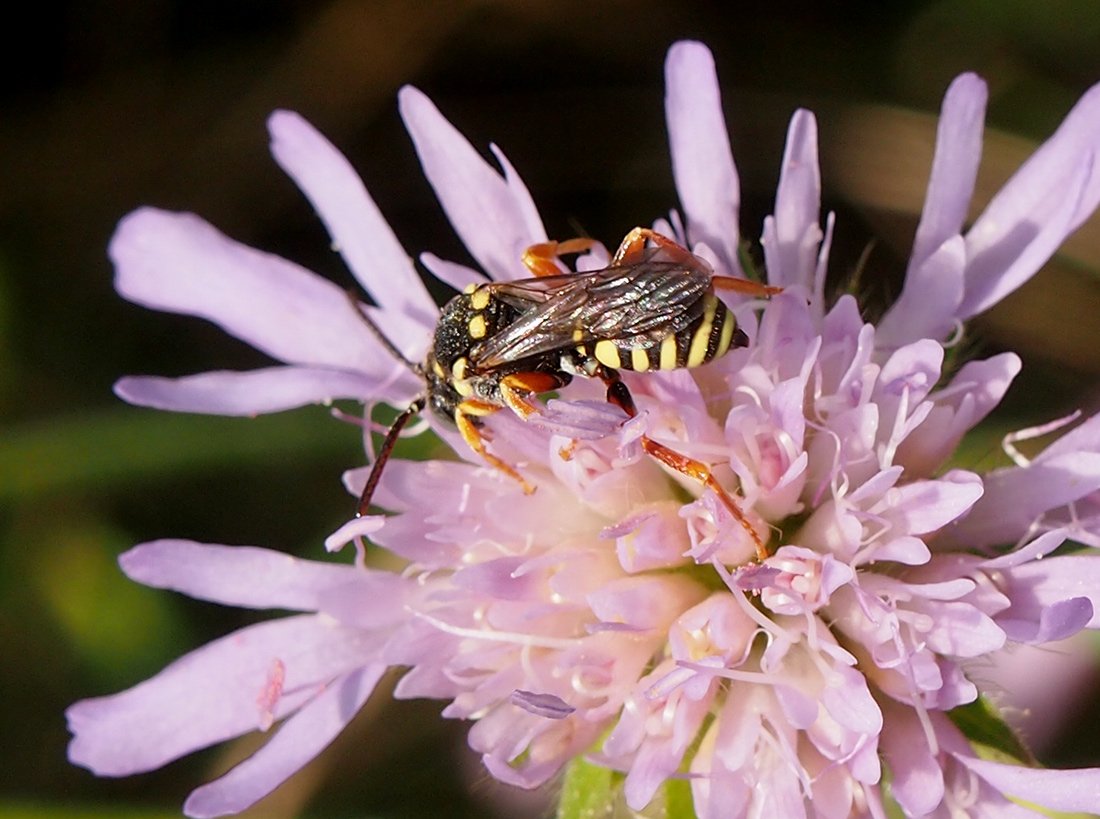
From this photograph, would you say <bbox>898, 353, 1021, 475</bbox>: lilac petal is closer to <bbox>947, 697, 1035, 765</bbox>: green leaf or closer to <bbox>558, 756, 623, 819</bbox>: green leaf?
<bbox>947, 697, 1035, 765</bbox>: green leaf

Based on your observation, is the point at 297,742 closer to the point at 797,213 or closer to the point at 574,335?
the point at 574,335

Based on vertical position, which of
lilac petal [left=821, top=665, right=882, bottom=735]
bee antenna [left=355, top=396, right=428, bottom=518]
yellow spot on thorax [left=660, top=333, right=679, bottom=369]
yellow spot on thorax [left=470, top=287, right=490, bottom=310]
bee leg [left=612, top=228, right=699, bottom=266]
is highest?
bee leg [left=612, top=228, right=699, bottom=266]

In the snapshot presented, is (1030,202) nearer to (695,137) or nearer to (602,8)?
(695,137)

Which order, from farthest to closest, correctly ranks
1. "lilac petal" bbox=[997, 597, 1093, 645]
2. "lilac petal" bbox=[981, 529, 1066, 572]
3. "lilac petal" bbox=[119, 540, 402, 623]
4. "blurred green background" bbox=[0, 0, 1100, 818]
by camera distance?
"blurred green background" bbox=[0, 0, 1100, 818] → "lilac petal" bbox=[119, 540, 402, 623] → "lilac petal" bbox=[981, 529, 1066, 572] → "lilac petal" bbox=[997, 597, 1093, 645]

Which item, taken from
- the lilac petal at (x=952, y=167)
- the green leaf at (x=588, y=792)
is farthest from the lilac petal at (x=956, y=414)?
the green leaf at (x=588, y=792)

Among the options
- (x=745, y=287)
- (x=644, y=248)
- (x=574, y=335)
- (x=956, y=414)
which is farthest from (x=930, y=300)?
(x=574, y=335)

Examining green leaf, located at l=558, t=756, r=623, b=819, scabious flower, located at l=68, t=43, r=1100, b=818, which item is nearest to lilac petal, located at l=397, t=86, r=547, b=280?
scabious flower, located at l=68, t=43, r=1100, b=818

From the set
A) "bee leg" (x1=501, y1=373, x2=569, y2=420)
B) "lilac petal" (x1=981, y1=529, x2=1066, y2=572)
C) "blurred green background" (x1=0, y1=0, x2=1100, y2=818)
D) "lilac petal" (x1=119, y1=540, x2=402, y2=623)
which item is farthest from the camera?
"blurred green background" (x1=0, y1=0, x2=1100, y2=818)

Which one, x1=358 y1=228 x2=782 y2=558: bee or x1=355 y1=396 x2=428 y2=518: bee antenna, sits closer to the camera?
x1=358 y1=228 x2=782 y2=558: bee

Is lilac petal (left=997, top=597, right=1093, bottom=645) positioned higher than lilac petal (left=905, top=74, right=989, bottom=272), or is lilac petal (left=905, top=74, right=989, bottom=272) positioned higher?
lilac petal (left=905, top=74, right=989, bottom=272)
